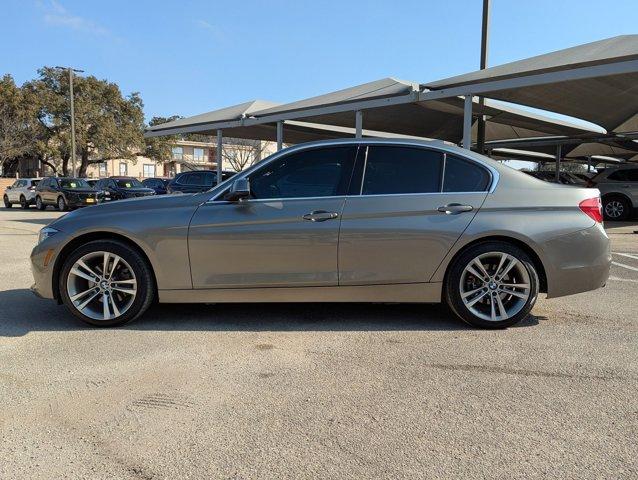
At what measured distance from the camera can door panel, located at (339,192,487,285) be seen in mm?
4445

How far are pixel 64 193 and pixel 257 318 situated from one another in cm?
2052

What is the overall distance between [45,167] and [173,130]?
1875 inches

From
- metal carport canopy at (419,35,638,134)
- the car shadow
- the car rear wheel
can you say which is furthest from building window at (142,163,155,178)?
the car shadow

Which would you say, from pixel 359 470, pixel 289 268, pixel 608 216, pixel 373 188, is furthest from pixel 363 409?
pixel 608 216

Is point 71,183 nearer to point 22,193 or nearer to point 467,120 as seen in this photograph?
point 22,193

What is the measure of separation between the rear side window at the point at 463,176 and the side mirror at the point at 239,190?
172 centimetres

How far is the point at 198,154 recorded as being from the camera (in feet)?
269

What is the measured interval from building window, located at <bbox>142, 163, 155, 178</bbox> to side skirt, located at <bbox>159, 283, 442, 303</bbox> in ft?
237

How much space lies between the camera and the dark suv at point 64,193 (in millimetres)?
22500

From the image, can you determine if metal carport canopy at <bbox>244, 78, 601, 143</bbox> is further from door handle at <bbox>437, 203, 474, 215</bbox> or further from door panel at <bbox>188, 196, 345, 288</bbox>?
door panel at <bbox>188, 196, 345, 288</bbox>

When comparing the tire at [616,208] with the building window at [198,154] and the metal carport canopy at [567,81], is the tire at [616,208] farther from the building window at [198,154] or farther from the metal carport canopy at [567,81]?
the building window at [198,154]

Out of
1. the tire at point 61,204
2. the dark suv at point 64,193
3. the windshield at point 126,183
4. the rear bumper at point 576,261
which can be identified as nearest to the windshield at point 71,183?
the dark suv at point 64,193

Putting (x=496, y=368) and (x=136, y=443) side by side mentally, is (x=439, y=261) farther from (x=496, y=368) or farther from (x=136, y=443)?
(x=136, y=443)

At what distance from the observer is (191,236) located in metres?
4.48
